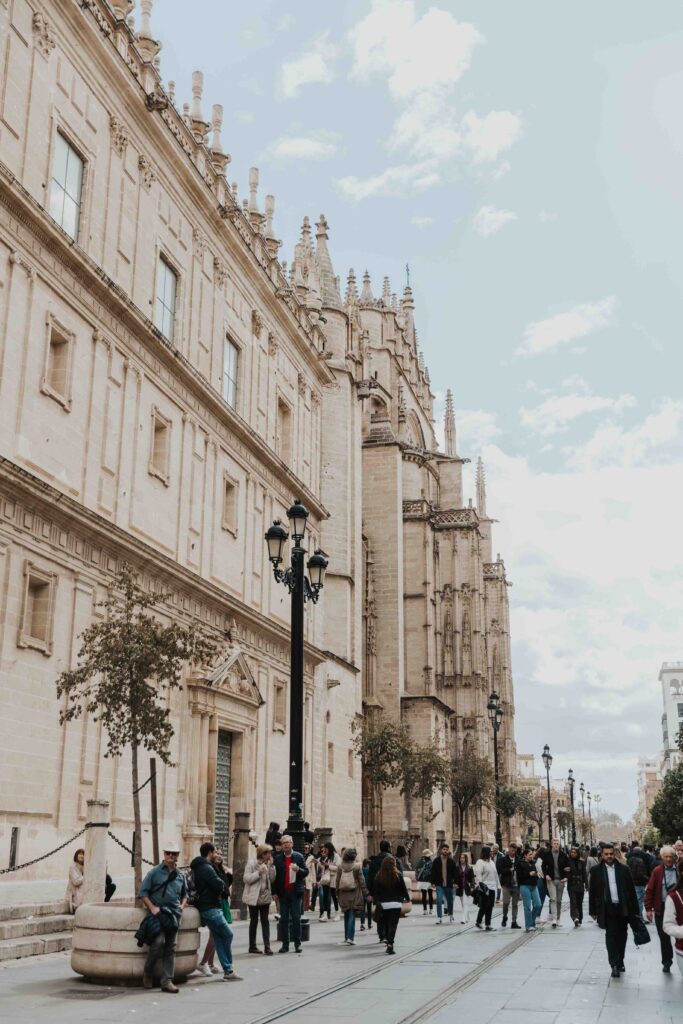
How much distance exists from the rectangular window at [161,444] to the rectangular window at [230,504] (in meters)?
3.18

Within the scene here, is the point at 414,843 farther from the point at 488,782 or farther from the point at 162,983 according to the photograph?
the point at 162,983

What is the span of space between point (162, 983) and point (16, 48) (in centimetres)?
1401

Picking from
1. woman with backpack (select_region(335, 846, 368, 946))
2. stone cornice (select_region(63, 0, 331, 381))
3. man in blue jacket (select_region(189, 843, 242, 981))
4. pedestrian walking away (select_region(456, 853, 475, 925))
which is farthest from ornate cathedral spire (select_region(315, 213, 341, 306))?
man in blue jacket (select_region(189, 843, 242, 981))

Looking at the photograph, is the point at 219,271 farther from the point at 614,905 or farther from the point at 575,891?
the point at 614,905

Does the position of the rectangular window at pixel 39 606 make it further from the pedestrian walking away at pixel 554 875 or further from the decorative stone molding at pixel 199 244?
the pedestrian walking away at pixel 554 875

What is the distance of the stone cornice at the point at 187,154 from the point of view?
19594 mm

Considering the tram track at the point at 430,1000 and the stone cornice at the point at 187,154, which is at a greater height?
the stone cornice at the point at 187,154

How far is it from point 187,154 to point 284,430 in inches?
352

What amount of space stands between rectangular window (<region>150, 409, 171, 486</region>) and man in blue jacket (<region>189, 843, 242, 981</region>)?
10.8 m

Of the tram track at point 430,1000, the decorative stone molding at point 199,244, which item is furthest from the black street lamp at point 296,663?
the decorative stone molding at point 199,244

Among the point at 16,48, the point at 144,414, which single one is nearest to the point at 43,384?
the point at 144,414

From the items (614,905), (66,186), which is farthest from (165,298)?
(614,905)

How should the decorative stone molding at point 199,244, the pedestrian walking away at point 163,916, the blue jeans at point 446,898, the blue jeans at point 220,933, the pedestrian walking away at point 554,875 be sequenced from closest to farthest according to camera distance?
the pedestrian walking away at point 163,916 < the blue jeans at point 220,933 < the pedestrian walking away at point 554,875 < the blue jeans at point 446,898 < the decorative stone molding at point 199,244

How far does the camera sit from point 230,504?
2488 cm
